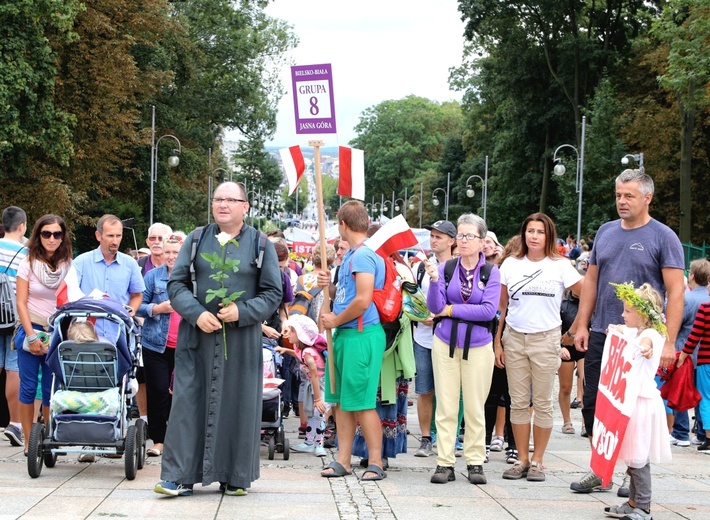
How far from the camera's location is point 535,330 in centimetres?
831

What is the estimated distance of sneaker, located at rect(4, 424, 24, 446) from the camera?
9.53 metres

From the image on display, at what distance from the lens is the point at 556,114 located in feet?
176

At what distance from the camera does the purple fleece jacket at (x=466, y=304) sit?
817 centimetres

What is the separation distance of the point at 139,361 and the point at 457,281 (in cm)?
249

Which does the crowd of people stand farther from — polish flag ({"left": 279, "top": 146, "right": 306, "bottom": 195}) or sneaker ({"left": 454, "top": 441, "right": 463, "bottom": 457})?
polish flag ({"left": 279, "top": 146, "right": 306, "bottom": 195})

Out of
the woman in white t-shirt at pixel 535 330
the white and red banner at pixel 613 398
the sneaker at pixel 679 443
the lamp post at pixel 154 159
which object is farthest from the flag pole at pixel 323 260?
the lamp post at pixel 154 159

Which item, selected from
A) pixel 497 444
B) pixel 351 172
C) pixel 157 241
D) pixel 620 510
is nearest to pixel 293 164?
pixel 351 172

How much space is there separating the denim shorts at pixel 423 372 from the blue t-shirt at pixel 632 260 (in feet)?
8.67

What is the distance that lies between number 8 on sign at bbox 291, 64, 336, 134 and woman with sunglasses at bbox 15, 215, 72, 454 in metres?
2.17

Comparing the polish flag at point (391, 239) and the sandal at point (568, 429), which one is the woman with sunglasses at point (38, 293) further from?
the sandal at point (568, 429)

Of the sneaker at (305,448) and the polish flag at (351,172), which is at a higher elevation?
the polish flag at (351,172)

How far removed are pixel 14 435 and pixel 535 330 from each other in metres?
4.61

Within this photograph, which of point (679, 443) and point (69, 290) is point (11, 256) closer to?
point (69, 290)

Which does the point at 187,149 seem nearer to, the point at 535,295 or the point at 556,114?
the point at 556,114
